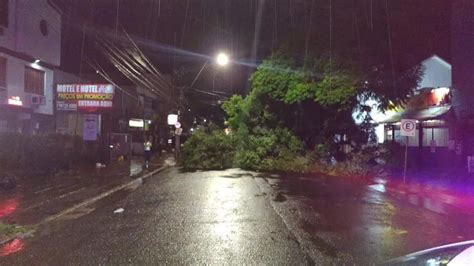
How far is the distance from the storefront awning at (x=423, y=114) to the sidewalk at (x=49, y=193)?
583 inches

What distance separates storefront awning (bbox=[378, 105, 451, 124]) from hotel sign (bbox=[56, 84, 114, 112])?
16.8m

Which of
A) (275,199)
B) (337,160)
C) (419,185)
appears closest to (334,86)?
(337,160)

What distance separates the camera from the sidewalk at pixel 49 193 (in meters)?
11.9

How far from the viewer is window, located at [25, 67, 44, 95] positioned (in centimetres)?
2861

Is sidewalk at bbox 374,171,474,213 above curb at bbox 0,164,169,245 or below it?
above

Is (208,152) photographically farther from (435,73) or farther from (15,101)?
(435,73)

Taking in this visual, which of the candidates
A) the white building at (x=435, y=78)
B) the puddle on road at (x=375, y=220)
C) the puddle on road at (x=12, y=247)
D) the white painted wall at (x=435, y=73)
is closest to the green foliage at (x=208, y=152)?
the white building at (x=435, y=78)

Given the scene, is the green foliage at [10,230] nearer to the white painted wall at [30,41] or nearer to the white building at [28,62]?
the white building at [28,62]

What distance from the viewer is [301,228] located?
10.0 m

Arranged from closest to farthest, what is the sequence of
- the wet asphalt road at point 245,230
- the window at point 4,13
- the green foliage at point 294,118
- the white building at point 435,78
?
the wet asphalt road at point 245,230 < the window at point 4,13 < the green foliage at point 294,118 < the white building at point 435,78

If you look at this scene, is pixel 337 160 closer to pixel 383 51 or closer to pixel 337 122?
pixel 337 122

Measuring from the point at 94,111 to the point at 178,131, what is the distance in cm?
1275

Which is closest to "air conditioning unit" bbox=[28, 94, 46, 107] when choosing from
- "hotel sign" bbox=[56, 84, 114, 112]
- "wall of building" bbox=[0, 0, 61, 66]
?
"hotel sign" bbox=[56, 84, 114, 112]

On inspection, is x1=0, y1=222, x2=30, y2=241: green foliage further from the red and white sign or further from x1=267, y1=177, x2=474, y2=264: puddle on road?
the red and white sign
